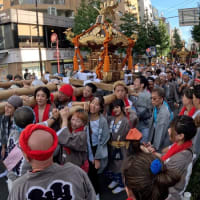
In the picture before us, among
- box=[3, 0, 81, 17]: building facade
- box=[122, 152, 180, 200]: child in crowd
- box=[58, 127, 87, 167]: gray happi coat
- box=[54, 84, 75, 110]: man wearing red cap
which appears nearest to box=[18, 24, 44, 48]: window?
box=[3, 0, 81, 17]: building facade

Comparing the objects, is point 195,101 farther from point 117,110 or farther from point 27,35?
point 27,35

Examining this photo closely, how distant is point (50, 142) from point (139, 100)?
10.2 ft

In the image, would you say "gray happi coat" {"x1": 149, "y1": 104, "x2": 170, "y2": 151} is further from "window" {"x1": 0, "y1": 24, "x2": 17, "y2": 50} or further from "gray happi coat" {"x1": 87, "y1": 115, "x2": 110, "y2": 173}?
"window" {"x1": 0, "y1": 24, "x2": 17, "y2": 50}

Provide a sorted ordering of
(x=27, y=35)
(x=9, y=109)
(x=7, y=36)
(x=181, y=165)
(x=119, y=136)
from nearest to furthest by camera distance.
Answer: (x=181, y=165) < (x=9, y=109) < (x=119, y=136) < (x=7, y=36) < (x=27, y=35)

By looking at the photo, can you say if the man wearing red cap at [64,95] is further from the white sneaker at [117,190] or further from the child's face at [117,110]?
the white sneaker at [117,190]

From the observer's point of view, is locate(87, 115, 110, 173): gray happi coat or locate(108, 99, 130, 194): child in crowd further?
locate(108, 99, 130, 194): child in crowd

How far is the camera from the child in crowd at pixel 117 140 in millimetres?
3166

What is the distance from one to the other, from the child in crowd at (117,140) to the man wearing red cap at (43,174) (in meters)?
1.73

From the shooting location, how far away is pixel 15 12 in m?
19.8

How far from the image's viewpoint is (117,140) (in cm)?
317

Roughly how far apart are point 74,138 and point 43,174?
93 cm

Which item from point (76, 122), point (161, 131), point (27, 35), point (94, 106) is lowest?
point (161, 131)

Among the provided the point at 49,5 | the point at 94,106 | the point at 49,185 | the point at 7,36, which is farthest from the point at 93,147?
the point at 49,5

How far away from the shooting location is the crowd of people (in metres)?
1.29
